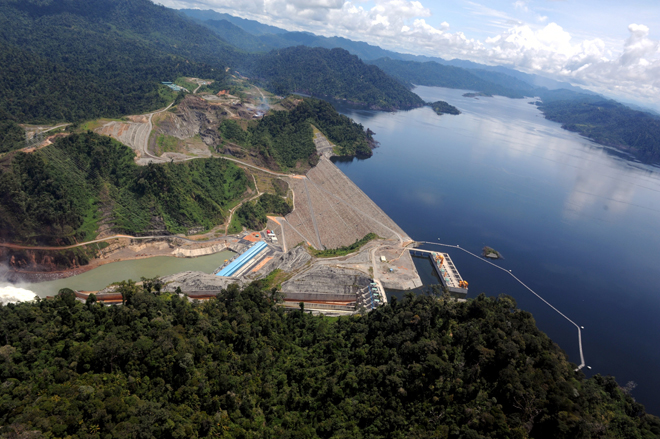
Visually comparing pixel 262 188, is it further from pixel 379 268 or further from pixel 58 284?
pixel 58 284

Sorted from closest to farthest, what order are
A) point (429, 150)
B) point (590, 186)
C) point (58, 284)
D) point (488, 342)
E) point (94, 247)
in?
point (488, 342), point (58, 284), point (94, 247), point (590, 186), point (429, 150)

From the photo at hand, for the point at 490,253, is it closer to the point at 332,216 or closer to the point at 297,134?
the point at 332,216

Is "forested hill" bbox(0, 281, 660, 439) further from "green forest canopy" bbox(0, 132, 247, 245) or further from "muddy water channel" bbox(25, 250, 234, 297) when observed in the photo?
"green forest canopy" bbox(0, 132, 247, 245)

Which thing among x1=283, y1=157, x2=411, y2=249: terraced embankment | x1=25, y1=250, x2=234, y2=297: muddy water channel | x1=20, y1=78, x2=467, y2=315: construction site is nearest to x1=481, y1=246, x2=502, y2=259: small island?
x1=20, y1=78, x2=467, y2=315: construction site

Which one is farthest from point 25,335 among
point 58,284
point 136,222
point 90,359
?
point 136,222

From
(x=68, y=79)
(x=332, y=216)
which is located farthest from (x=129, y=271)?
(x=68, y=79)
